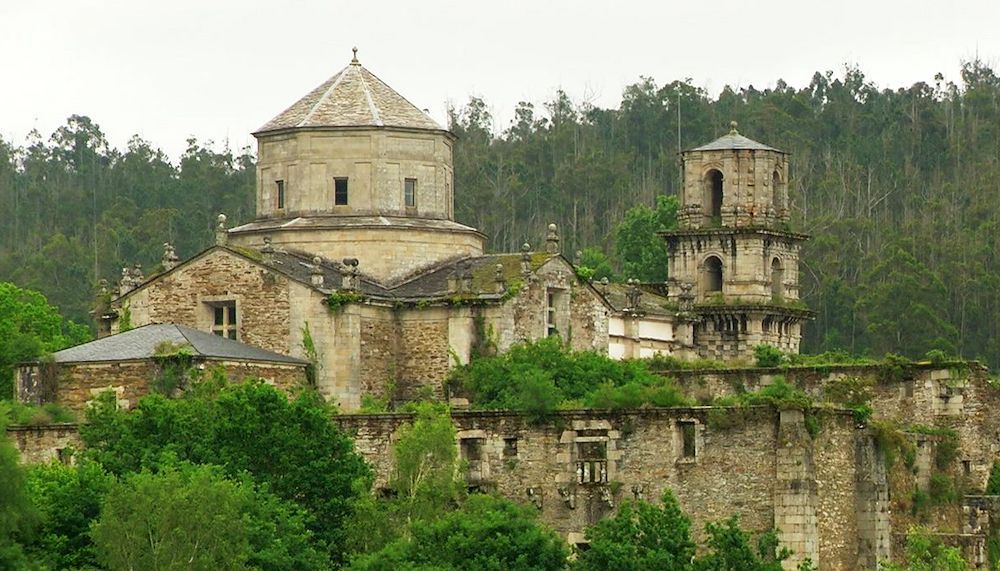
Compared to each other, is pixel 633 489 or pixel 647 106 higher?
pixel 647 106

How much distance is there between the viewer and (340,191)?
7725 cm

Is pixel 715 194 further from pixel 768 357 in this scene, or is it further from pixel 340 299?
pixel 340 299

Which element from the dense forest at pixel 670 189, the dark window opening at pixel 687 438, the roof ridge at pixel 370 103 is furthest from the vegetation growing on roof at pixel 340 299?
the dense forest at pixel 670 189

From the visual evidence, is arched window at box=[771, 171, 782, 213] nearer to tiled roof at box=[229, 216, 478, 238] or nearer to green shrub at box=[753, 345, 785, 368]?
green shrub at box=[753, 345, 785, 368]

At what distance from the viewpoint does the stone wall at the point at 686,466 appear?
61688mm

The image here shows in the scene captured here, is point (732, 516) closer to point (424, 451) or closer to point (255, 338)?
point (424, 451)

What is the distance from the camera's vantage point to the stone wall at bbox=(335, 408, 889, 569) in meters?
61.7

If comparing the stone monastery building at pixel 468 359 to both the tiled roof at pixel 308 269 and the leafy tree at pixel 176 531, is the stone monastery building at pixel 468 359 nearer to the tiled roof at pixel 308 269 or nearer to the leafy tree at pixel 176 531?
the tiled roof at pixel 308 269

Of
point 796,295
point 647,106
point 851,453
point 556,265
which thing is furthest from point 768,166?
point 647,106

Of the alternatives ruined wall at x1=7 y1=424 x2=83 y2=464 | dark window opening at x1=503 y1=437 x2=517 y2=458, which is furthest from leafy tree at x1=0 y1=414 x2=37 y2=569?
dark window opening at x1=503 y1=437 x2=517 y2=458

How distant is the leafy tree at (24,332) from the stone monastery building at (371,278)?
210 cm

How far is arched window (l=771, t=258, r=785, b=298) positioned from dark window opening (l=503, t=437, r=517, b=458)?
2961 centimetres

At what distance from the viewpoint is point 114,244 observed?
13588 centimetres

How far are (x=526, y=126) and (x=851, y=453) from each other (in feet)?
292
